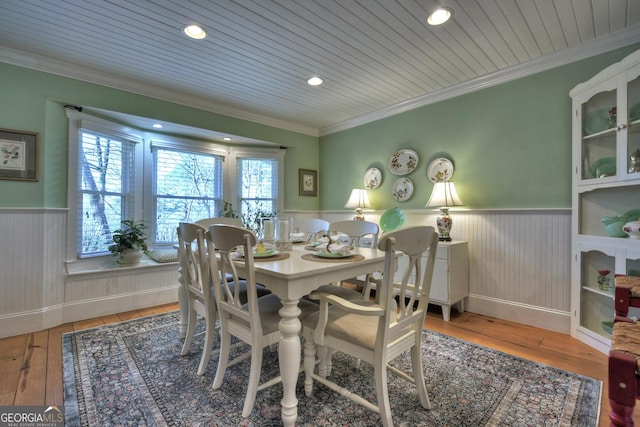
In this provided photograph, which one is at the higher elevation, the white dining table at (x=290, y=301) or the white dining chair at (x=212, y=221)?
the white dining chair at (x=212, y=221)

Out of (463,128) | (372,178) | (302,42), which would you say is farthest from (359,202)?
(302,42)

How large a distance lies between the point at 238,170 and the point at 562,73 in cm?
380

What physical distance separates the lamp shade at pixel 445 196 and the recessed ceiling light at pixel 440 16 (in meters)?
1.50

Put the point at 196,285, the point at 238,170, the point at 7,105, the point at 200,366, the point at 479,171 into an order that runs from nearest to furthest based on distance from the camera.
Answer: the point at 200,366 < the point at 196,285 < the point at 7,105 < the point at 479,171 < the point at 238,170

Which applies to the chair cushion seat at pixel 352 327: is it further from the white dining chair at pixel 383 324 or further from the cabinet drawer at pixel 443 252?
the cabinet drawer at pixel 443 252

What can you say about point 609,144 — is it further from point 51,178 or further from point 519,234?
point 51,178

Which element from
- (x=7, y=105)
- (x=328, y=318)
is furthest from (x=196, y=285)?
(x=7, y=105)

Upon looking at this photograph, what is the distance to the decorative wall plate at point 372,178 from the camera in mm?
3952

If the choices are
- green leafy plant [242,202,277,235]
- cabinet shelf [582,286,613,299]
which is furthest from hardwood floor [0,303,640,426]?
green leafy plant [242,202,277,235]

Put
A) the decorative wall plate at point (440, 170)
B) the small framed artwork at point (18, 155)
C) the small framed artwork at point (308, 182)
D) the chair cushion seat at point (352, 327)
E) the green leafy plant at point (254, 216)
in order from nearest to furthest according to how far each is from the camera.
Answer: the chair cushion seat at point (352, 327)
the small framed artwork at point (18, 155)
the decorative wall plate at point (440, 170)
the green leafy plant at point (254, 216)
the small framed artwork at point (308, 182)

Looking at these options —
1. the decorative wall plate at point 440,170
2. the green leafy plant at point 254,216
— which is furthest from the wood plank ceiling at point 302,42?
the green leafy plant at point 254,216

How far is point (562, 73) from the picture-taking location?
2.52 metres

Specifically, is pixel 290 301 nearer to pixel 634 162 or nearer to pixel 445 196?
pixel 445 196

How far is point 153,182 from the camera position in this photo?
140 inches
